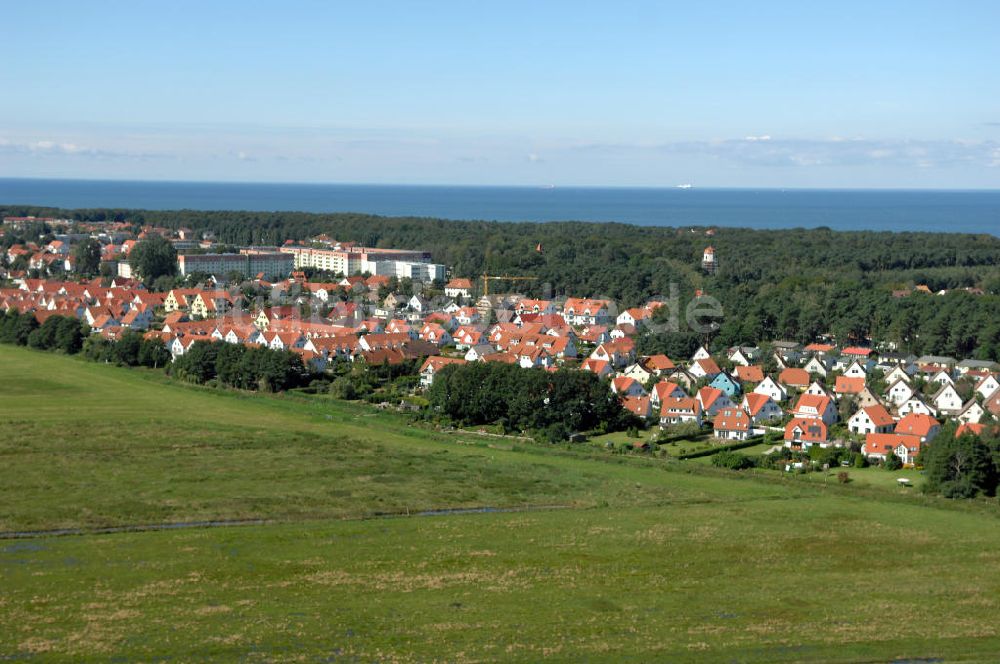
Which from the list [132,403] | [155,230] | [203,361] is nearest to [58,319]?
[203,361]

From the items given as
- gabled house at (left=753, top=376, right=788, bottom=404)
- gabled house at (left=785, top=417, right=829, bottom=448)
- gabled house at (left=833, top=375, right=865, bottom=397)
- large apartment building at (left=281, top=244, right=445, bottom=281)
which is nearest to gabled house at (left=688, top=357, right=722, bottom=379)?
gabled house at (left=753, top=376, right=788, bottom=404)

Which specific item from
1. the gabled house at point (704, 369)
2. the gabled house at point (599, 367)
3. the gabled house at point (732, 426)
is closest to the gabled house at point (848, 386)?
the gabled house at point (704, 369)

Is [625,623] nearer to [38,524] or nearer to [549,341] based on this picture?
[38,524]

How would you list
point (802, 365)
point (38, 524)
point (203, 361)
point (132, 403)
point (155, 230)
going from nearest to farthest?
point (38, 524)
point (132, 403)
point (203, 361)
point (802, 365)
point (155, 230)

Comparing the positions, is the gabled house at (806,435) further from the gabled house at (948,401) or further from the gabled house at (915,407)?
the gabled house at (948,401)

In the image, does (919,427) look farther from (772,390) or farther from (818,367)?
(818,367)

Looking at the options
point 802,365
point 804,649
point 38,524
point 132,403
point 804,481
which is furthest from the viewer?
point 802,365

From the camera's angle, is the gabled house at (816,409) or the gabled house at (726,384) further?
the gabled house at (726,384)

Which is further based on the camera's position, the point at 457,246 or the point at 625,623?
the point at 457,246

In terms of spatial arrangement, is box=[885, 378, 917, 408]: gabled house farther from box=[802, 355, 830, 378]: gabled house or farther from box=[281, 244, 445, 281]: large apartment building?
box=[281, 244, 445, 281]: large apartment building
